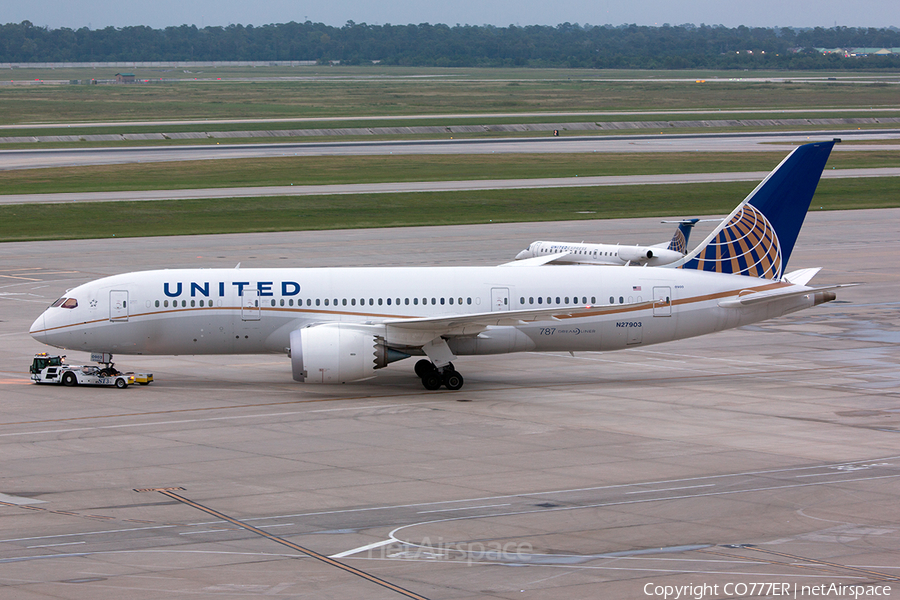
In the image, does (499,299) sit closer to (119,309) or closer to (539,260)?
(539,260)

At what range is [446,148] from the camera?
131 meters

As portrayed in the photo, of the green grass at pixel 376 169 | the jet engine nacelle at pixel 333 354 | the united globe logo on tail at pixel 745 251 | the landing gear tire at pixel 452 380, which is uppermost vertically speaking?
the green grass at pixel 376 169

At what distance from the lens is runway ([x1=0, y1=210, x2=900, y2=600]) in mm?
20047

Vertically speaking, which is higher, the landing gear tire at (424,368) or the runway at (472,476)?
the landing gear tire at (424,368)

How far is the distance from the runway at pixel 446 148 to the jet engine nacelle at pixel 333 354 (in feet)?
279

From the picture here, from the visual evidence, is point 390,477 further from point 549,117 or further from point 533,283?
point 549,117

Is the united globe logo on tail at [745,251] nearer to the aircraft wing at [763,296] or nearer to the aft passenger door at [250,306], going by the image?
the aircraft wing at [763,296]

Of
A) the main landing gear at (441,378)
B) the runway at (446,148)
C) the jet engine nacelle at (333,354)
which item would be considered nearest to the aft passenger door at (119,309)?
the jet engine nacelle at (333,354)

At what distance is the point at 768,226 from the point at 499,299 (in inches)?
423

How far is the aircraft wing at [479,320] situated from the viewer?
35.4 meters

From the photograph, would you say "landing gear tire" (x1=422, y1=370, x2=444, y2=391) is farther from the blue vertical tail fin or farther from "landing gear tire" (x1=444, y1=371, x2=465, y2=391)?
the blue vertical tail fin

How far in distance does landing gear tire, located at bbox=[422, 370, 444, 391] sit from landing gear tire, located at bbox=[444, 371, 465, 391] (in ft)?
0.59

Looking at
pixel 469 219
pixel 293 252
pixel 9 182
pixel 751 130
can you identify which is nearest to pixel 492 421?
pixel 293 252

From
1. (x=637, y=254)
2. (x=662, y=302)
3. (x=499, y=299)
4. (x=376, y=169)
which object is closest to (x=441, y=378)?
(x=499, y=299)
